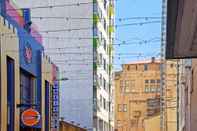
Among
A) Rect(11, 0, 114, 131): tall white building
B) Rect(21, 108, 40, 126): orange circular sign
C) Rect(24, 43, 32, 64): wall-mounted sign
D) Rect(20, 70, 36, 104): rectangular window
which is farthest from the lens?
Rect(11, 0, 114, 131): tall white building

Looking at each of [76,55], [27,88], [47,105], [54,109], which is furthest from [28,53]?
[76,55]

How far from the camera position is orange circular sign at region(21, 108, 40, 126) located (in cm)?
2364

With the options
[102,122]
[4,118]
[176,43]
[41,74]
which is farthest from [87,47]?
[176,43]

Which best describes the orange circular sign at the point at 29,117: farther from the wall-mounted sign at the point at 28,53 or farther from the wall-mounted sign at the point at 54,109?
the wall-mounted sign at the point at 54,109

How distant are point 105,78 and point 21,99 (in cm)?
3796

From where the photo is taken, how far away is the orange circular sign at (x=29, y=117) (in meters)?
23.6

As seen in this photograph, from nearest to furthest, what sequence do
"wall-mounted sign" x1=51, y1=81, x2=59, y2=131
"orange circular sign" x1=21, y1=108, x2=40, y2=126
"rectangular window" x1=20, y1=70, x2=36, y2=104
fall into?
1. "orange circular sign" x1=21, y1=108, x2=40, y2=126
2. "rectangular window" x1=20, y1=70, x2=36, y2=104
3. "wall-mounted sign" x1=51, y1=81, x2=59, y2=131

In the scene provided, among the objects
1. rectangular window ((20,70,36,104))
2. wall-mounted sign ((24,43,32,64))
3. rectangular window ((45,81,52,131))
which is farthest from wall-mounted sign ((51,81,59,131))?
wall-mounted sign ((24,43,32,64))

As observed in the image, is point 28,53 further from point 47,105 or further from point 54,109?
point 54,109

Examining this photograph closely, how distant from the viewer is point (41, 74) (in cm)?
3069

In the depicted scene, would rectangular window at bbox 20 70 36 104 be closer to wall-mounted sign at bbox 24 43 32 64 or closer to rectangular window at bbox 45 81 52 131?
wall-mounted sign at bbox 24 43 32 64

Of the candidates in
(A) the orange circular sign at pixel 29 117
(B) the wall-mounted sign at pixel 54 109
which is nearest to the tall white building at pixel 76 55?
(B) the wall-mounted sign at pixel 54 109

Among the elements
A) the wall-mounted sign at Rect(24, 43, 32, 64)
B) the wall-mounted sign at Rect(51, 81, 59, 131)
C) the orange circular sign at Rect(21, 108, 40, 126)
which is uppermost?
the wall-mounted sign at Rect(24, 43, 32, 64)

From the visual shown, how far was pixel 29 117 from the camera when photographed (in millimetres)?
23828
